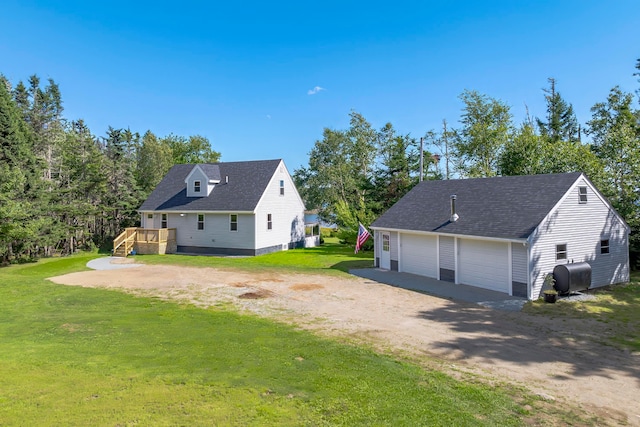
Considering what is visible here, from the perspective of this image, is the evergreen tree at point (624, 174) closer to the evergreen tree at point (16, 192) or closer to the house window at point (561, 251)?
the house window at point (561, 251)

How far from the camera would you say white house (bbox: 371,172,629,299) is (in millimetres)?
14953

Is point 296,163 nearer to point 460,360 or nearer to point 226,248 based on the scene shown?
point 226,248

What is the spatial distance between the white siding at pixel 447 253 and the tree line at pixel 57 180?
23.9 metres

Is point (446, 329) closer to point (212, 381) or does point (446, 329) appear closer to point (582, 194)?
point (212, 381)

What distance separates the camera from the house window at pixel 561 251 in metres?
15.4

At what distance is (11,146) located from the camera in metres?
27.9

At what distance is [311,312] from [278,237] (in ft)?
62.1

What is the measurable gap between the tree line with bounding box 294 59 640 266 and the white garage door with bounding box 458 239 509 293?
1026 centimetres

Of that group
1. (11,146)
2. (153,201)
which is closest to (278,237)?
(153,201)

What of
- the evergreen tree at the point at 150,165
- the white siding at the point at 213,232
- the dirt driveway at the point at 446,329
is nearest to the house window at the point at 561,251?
the dirt driveway at the point at 446,329

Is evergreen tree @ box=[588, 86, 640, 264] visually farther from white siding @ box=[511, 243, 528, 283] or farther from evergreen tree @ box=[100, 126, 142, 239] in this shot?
evergreen tree @ box=[100, 126, 142, 239]

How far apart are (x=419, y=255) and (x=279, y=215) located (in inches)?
569

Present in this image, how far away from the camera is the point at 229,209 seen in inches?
1098

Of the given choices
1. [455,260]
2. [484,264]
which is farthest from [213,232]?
[484,264]
